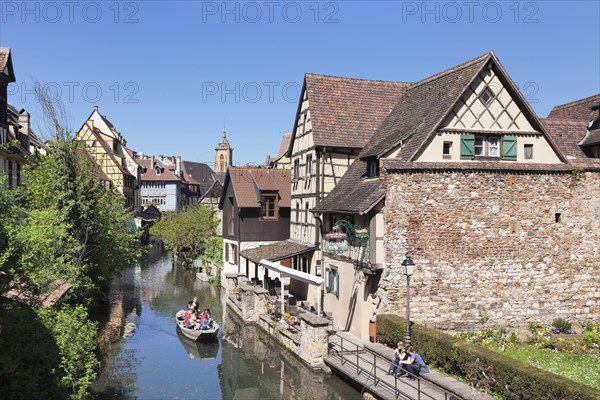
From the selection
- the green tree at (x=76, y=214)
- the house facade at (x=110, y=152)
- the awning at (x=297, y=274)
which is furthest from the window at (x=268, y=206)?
the house facade at (x=110, y=152)

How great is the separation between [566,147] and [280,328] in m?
15.5

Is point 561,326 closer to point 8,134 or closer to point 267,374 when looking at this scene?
point 267,374

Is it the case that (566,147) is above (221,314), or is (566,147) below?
above

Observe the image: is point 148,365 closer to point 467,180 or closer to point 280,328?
point 280,328

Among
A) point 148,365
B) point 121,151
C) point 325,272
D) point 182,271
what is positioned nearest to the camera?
point 148,365

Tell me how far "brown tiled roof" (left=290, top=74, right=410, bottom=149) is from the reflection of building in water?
9.72m

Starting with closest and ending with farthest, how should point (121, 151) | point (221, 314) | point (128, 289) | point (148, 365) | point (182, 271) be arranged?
1. point (148, 365)
2. point (221, 314)
3. point (128, 289)
4. point (182, 271)
5. point (121, 151)

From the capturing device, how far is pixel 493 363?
14.4m

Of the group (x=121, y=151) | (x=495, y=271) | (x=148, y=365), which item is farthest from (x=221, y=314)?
(x=121, y=151)

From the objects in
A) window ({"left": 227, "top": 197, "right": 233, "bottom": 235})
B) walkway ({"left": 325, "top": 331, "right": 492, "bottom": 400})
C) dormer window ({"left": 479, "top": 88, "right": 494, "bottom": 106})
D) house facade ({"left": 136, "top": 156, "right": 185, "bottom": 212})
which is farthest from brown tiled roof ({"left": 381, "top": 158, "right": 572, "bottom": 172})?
house facade ({"left": 136, "top": 156, "right": 185, "bottom": 212})

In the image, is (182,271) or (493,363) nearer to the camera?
(493,363)

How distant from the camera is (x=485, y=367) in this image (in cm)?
1473

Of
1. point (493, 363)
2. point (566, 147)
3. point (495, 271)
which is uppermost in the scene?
point (566, 147)

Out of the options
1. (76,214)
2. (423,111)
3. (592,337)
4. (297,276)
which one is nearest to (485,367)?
(592,337)
